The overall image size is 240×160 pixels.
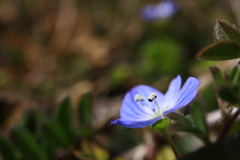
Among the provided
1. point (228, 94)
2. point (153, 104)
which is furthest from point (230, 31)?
point (153, 104)

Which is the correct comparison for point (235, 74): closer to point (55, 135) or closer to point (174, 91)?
point (174, 91)

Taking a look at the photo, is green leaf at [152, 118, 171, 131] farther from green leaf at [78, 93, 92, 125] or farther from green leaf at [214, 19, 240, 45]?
green leaf at [78, 93, 92, 125]

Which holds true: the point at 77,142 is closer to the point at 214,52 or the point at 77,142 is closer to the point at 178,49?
the point at 214,52

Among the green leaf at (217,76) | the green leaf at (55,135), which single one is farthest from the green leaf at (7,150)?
the green leaf at (217,76)

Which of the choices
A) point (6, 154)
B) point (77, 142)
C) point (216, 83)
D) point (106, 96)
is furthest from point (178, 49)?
point (216, 83)

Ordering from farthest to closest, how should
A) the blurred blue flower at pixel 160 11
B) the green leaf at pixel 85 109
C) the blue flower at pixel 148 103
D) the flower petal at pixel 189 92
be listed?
the blurred blue flower at pixel 160 11 → the green leaf at pixel 85 109 → the blue flower at pixel 148 103 → the flower petal at pixel 189 92

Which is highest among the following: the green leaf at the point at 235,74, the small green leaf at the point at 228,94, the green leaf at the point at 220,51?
the green leaf at the point at 220,51

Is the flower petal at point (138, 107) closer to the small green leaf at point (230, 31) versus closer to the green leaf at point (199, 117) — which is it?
the green leaf at point (199, 117)
